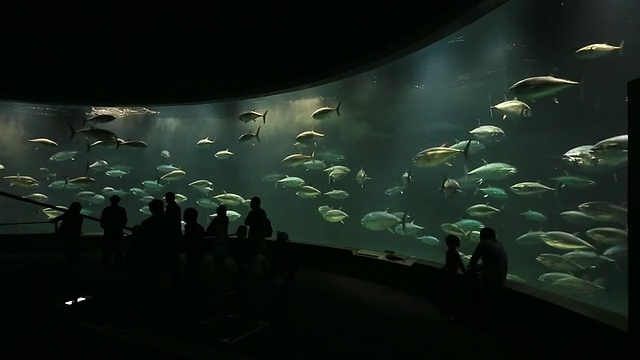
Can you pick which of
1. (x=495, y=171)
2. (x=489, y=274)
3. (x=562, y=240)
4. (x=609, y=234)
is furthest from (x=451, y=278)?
(x=495, y=171)

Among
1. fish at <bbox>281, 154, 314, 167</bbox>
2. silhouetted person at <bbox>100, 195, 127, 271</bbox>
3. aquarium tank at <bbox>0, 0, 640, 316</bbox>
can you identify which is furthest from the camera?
fish at <bbox>281, 154, 314, 167</bbox>

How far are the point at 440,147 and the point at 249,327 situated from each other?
5297 mm

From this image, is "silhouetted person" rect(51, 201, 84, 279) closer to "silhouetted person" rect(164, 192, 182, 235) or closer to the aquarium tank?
"silhouetted person" rect(164, 192, 182, 235)

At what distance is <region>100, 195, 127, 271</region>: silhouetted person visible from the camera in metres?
6.04

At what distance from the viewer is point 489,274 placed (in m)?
3.67

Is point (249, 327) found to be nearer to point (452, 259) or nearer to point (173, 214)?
point (173, 214)

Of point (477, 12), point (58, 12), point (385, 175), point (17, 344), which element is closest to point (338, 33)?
point (477, 12)

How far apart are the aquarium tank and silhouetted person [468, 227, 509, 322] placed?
2.81 meters

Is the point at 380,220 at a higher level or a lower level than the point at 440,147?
lower

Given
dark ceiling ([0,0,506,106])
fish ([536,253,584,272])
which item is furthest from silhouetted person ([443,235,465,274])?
fish ([536,253,584,272])

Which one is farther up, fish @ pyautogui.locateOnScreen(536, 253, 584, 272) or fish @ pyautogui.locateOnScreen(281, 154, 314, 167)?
fish @ pyautogui.locateOnScreen(281, 154, 314, 167)

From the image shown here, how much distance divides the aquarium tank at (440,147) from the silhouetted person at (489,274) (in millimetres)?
2805

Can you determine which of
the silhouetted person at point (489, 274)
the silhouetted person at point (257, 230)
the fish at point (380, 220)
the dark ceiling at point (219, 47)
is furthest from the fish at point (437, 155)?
the silhouetted person at point (257, 230)

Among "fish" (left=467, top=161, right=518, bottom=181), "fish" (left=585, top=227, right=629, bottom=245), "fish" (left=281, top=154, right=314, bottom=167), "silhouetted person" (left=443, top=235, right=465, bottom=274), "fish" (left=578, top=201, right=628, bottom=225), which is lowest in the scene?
"silhouetted person" (left=443, top=235, right=465, bottom=274)
